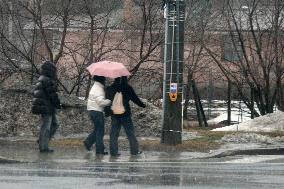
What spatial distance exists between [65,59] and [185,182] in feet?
49.7

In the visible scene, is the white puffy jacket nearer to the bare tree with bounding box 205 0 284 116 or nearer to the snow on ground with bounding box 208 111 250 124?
the bare tree with bounding box 205 0 284 116

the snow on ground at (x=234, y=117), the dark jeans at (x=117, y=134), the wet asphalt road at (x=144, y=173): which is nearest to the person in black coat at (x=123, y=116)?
the dark jeans at (x=117, y=134)

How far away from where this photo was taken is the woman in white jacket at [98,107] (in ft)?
52.9

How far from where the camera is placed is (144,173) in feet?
41.2

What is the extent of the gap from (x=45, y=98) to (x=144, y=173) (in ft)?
14.1

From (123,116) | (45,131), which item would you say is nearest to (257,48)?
(123,116)

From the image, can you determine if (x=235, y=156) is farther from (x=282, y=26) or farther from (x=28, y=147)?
(x=282, y=26)

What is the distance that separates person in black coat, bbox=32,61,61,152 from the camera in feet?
52.7

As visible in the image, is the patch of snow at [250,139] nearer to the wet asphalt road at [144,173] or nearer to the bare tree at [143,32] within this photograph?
the wet asphalt road at [144,173]

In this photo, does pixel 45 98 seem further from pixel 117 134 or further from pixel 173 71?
pixel 173 71

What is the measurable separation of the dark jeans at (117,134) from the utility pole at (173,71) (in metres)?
1.33

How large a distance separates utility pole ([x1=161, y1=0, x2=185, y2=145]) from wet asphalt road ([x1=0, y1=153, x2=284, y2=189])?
1172 millimetres

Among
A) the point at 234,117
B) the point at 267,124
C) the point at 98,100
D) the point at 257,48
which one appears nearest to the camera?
the point at 98,100

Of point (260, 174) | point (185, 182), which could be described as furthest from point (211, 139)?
point (185, 182)
